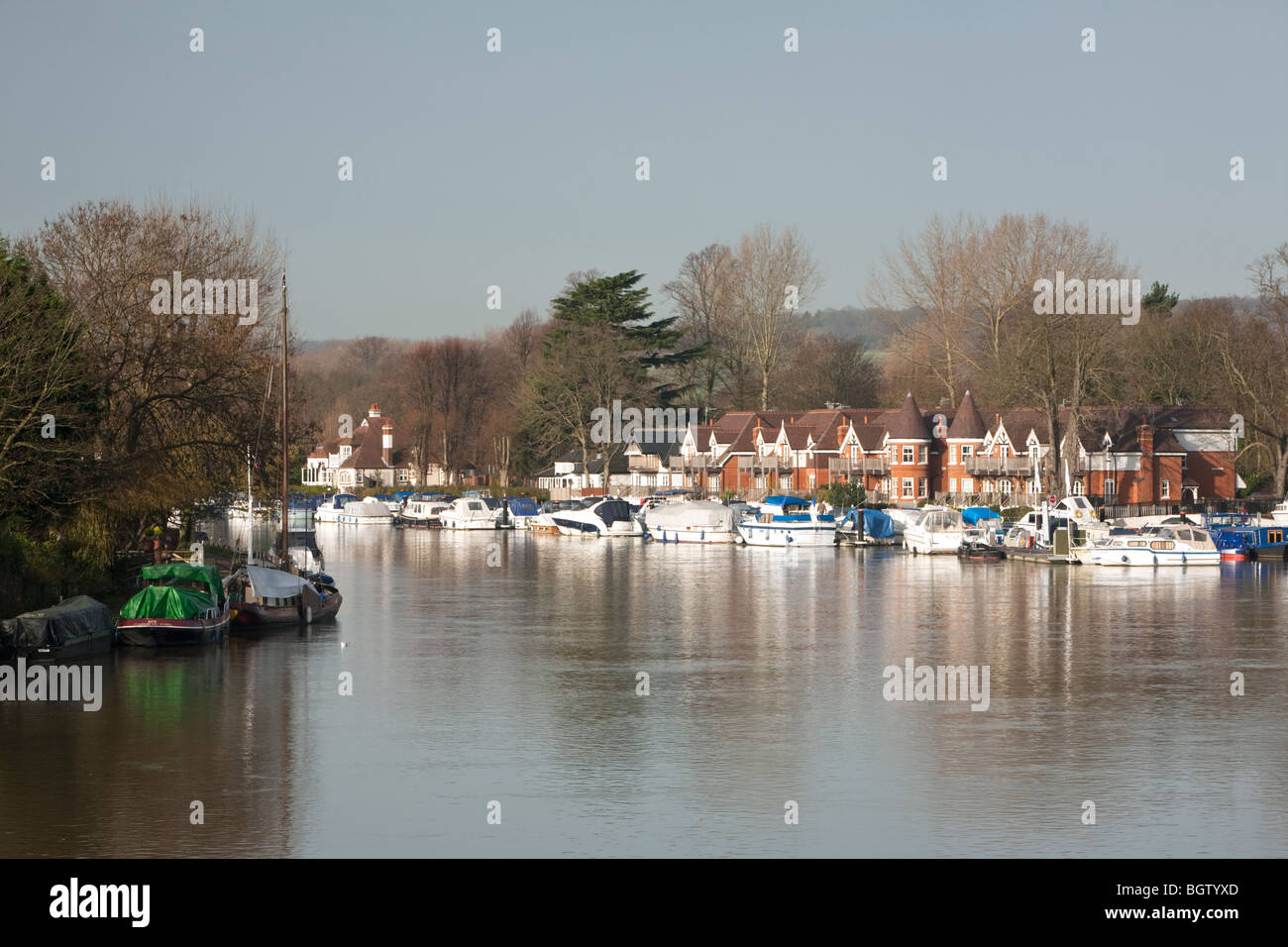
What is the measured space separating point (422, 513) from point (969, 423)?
4235 centimetres

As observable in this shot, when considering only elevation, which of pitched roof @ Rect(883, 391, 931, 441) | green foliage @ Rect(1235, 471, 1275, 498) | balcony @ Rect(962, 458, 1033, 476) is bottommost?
green foliage @ Rect(1235, 471, 1275, 498)

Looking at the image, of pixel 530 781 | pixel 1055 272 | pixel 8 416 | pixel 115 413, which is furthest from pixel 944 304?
pixel 530 781

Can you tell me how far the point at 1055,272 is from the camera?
101m

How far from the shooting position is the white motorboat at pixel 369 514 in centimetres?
11725

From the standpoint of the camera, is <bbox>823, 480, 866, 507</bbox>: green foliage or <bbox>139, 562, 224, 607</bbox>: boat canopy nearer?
<bbox>139, 562, 224, 607</bbox>: boat canopy

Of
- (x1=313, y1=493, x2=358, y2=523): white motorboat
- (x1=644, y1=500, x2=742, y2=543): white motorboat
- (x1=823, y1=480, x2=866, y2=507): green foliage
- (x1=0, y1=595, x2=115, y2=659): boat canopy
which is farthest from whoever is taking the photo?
(x1=313, y1=493, x2=358, y2=523): white motorboat

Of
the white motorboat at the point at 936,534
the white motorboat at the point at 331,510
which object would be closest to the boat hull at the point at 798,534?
the white motorboat at the point at 936,534

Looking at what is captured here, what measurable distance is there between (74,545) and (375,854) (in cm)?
2576

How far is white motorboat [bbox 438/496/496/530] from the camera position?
4181 inches

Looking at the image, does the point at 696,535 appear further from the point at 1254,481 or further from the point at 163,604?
the point at 163,604

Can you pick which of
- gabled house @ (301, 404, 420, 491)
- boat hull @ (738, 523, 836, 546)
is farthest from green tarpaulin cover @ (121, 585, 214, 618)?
gabled house @ (301, 404, 420, 491)

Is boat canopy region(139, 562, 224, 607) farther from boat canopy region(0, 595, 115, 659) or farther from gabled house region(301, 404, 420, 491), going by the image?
gabled house region(301, 404, 420, 491)

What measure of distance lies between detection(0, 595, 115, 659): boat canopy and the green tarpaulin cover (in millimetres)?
786

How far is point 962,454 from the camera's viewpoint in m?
102
